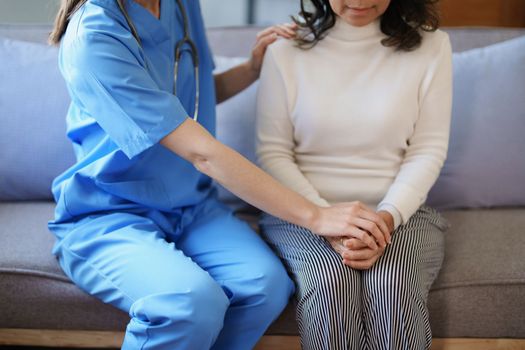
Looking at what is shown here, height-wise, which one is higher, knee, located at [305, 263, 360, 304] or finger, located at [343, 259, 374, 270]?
finger, located at [343, 259, 374, 270]

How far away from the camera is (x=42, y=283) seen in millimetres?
1465

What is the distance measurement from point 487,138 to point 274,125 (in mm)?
541

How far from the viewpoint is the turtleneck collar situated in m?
1.57

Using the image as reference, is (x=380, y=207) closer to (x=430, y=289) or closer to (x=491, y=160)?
(x=430, y=289)

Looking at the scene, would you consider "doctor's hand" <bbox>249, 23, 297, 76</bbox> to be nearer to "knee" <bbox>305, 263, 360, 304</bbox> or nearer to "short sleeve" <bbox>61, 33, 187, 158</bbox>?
"short sleeve" <bbox>61, 33, 187, 158</bbox>

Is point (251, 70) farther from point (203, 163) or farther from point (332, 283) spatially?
point (332, 283)

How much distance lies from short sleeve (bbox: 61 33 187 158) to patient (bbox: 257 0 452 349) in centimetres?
36

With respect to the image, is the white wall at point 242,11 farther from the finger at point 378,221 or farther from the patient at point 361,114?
the finger at point 378,221

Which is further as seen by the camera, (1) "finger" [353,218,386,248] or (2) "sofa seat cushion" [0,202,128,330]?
(2) "sofa seat cushion" [0,202,128,330]

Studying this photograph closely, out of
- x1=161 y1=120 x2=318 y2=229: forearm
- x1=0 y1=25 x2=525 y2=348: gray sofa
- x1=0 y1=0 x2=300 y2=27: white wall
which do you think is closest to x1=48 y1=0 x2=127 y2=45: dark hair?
x1=161 y1=120 x2=318 y2=229: forearm

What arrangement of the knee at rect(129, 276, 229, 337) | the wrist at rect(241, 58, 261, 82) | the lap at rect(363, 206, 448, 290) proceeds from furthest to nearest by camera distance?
the wrist at rect(241, 58, 261, 82) < the lap at rect(363, 206, 448, 290) < the knee at rect(129, 276, 229, 337)

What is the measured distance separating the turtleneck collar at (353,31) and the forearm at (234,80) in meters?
0.23

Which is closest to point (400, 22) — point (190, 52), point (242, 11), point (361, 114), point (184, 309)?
point (361, 114)

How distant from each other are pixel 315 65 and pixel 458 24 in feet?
3.74
